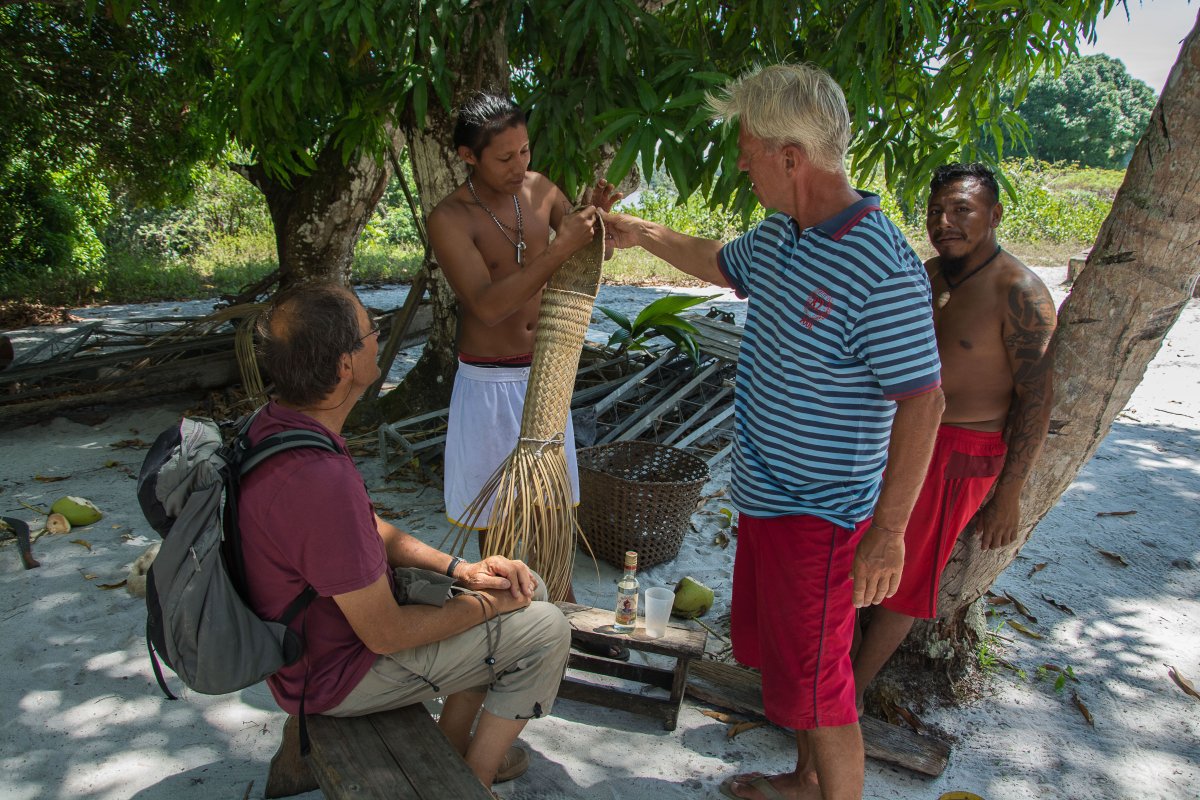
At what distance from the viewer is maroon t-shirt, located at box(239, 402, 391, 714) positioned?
161cm

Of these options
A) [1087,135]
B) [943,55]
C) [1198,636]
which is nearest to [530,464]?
[943,55]

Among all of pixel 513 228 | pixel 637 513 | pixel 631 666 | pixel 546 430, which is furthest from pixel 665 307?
pixel 631 666

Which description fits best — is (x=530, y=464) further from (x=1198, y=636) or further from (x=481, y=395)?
(x=1198, y=636)

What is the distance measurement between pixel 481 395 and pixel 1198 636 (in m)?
2.98

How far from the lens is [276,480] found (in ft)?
5.32

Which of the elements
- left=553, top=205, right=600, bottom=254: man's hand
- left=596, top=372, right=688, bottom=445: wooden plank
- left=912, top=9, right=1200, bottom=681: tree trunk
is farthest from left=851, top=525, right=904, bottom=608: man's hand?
left=596, top=372, right=688, bottom=445: wooden plank

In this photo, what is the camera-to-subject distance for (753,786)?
2.31 metres

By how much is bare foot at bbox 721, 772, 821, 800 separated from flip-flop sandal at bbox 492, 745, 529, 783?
589 millimetres

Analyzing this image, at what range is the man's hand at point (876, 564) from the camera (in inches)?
72.2

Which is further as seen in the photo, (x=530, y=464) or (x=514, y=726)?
(x=530, y=464)

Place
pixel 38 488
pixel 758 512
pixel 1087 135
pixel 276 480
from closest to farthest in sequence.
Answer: pixel 276 480, pixel 758 512, pixel 38 488, pixel 1087 135

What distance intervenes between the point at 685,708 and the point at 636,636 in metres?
0.36

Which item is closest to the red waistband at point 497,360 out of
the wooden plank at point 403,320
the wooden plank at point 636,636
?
the wooden plank at point 636,636

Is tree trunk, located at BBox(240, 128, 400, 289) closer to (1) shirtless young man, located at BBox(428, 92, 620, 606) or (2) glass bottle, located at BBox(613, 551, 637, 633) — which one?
(1) shirtless young man, located at BBox(428, 92, 620, 606)
